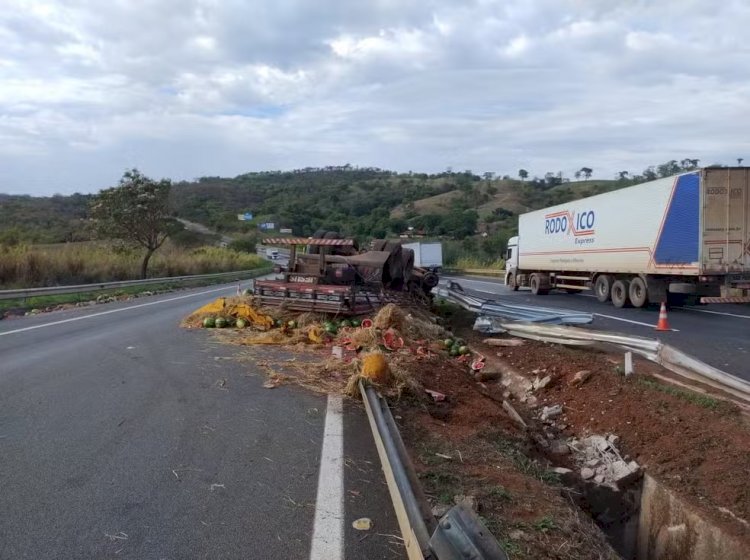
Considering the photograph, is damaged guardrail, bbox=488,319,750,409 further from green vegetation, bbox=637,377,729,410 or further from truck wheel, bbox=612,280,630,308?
truck wheel, bbox=612,280,630,308

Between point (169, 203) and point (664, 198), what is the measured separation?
29.4 metres

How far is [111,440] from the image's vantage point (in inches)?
229

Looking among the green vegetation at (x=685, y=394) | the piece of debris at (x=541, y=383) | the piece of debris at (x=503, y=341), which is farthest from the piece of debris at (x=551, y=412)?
the piece of debris at (x=503, y=341)

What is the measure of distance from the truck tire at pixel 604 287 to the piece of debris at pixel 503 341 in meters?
11.5

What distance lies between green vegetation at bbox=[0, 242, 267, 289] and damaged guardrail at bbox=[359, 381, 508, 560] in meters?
23.2

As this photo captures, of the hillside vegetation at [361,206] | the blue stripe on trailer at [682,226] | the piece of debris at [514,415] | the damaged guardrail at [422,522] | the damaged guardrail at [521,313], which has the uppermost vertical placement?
the hillside vegetation at [361,206]

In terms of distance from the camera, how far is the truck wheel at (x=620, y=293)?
21.1 meters

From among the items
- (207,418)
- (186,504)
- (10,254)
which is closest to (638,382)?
(207,418)

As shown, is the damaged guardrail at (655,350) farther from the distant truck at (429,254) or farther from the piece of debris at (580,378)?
the distant truck at (429,254)

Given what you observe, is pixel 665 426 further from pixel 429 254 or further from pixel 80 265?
pixel 429 254

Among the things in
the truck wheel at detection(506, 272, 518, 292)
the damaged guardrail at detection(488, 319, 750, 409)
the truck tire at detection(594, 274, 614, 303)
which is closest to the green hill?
the truck wheel at detection(506, 272, 518, 292)

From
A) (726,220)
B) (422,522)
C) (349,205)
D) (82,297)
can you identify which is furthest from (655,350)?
(349,205)

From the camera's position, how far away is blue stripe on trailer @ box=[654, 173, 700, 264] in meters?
17.6

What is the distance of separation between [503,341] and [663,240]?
921 centimetres
